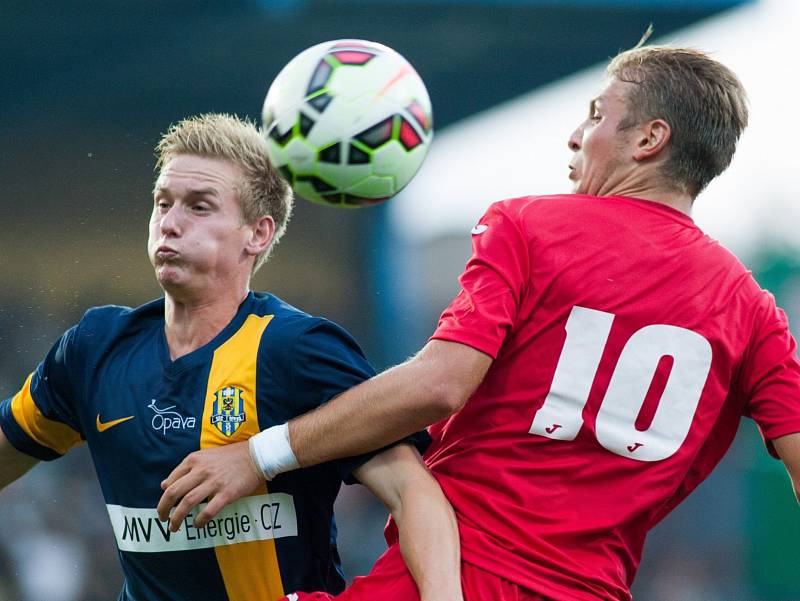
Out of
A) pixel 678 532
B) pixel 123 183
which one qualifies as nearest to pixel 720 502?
pixel 678 532

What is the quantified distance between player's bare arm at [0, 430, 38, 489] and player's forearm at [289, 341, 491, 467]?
58.4 inches

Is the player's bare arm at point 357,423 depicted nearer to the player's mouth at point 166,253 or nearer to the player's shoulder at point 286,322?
the player's shoulder at point 286,322

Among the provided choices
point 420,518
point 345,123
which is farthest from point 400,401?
point 345,123

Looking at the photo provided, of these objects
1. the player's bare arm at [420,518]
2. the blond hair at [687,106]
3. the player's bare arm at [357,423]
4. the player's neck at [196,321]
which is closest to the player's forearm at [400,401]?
the player's bare arm at [357,423]

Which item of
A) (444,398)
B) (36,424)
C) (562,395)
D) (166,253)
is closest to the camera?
(444,398)

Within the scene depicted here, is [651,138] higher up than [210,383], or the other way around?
[651,138]

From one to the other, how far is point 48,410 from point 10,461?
1.00 ft

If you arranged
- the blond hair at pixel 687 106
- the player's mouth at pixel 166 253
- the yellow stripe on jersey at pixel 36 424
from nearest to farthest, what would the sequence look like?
1. the blond hair at pixel 687 106
2. the player's mouth at pixel 166 253
3. the yellow stripe on jersey at pixel 36 424

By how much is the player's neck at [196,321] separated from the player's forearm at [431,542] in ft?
3.21

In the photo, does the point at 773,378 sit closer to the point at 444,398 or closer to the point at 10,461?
the point at 444,398

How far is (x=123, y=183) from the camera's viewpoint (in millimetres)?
11625

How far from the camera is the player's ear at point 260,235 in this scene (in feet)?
12.5

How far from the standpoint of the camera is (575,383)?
9.91 ft

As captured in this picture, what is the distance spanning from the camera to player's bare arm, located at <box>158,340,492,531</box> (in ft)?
9.55
